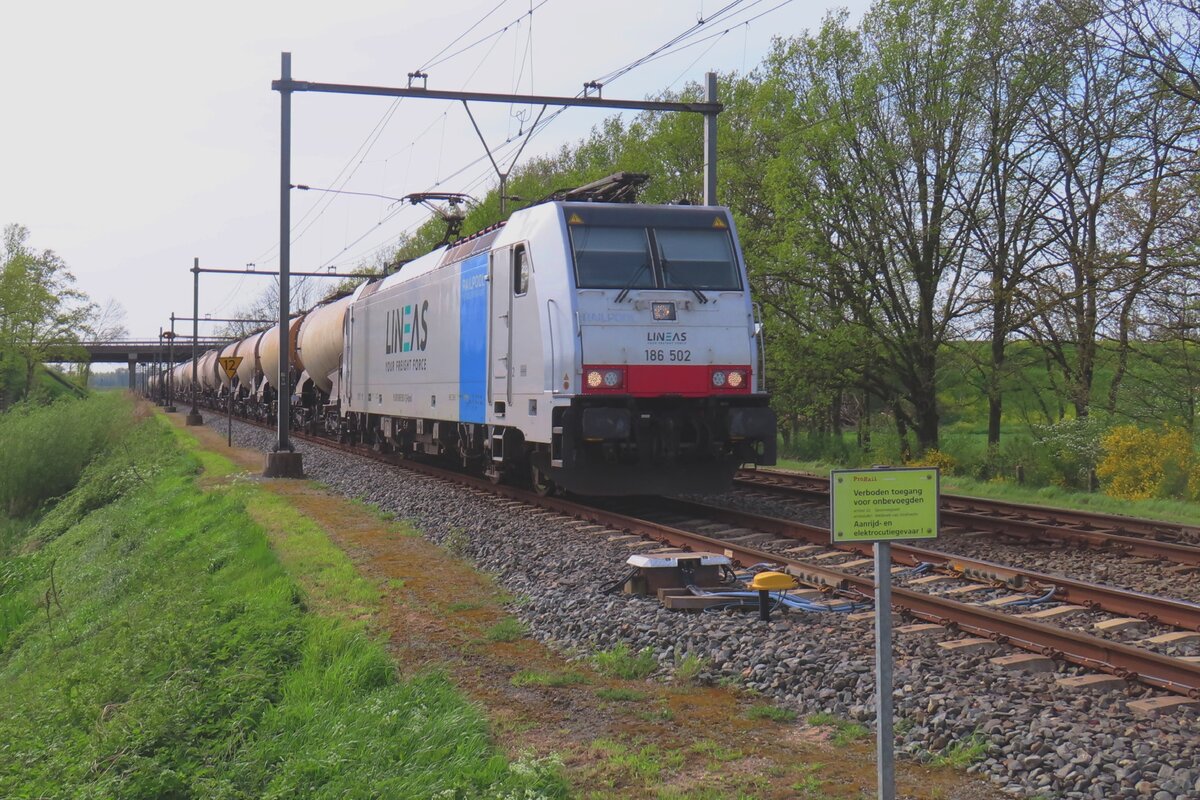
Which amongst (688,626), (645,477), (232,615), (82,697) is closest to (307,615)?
(232,615)

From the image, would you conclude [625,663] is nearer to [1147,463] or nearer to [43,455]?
[1147,463]

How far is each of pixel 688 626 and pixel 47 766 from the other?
12.2 ft

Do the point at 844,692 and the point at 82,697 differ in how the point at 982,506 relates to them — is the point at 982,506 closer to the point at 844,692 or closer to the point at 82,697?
the point at 844,692

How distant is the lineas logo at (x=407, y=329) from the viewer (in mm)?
16953

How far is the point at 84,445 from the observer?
1078 inches

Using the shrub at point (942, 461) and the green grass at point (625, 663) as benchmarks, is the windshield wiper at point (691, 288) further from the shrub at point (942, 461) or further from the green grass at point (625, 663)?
the shrub at point (942, 461)

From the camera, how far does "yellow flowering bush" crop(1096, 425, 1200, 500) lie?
15.9 m

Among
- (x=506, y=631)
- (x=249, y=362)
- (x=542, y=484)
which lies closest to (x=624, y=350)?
(x=542, y=484)

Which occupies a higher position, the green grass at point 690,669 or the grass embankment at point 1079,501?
the grass embankment at point 1079,501

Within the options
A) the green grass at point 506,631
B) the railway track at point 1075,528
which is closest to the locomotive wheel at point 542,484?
the railway track at point 1075,528

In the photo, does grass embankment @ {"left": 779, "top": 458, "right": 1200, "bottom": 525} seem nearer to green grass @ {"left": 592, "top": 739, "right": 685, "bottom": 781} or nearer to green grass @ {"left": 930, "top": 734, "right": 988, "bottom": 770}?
green grass @ {"left": 930, "top": 734, "right": 988, "bottom": 770}

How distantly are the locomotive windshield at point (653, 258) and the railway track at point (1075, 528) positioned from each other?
3.36 m

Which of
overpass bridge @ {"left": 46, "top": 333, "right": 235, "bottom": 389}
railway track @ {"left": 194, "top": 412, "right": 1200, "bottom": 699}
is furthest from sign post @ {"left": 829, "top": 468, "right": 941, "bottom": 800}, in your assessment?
overpass bridge @ {"left": 46, "top": 333, "right": 235, "bottom": 389}

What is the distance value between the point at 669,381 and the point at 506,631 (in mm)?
5002
